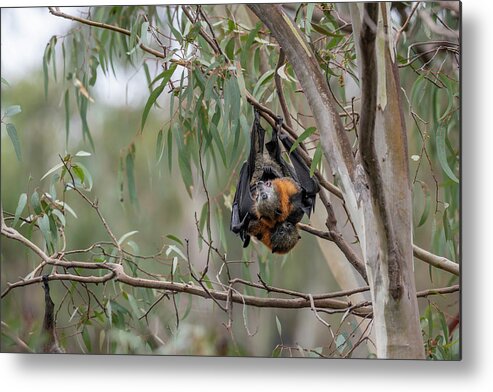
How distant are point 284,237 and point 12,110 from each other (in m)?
0.98

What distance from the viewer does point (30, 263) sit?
261 cm

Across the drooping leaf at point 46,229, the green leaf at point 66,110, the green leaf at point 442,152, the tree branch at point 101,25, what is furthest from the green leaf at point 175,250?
the green leaf at point 442,152

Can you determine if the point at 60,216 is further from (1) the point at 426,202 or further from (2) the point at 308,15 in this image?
(1) the point at 426,202

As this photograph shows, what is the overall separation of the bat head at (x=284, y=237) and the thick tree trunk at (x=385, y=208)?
257 mm

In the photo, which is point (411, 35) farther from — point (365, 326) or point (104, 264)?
point (104, 264)

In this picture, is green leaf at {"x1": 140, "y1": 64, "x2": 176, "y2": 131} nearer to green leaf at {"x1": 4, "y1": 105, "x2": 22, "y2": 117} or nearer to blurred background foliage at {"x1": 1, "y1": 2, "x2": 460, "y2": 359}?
blurred background foliage at {"x1": 1, "y1": 2, "x2": 460, "y2": 359}

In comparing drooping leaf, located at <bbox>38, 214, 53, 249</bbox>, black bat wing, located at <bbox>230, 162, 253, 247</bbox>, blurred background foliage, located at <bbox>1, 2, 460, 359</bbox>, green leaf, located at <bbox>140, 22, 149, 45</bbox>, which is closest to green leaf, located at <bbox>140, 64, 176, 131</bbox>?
blurred background foliage, located at <bbox>1, 2, 460, 359</bbox>

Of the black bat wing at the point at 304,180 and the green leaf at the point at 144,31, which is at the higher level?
the green leaf at the point at 144,31

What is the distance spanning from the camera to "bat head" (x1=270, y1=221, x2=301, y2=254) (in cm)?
256

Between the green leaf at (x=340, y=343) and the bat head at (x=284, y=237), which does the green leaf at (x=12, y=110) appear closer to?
the bat head at (x=284, y=237)

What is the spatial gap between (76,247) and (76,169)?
26cm

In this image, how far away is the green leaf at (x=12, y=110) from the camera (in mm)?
2621

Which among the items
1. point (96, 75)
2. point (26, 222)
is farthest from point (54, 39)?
point (26, 222)

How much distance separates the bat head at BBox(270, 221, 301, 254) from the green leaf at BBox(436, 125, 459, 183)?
20.2 inches
